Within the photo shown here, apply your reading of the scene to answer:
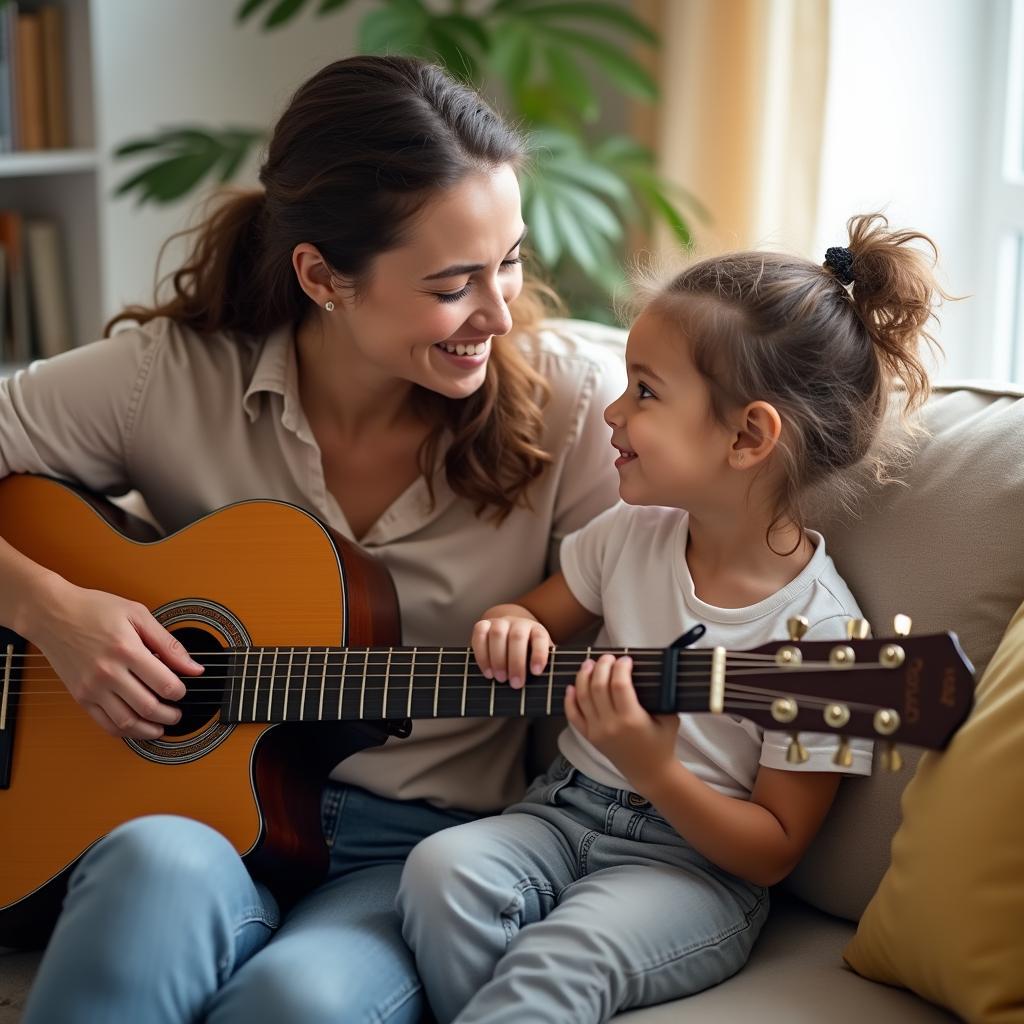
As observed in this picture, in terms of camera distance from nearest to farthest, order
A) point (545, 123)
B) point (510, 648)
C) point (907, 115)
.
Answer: point (510, 648)
point (907, 115)
point (545, 123)

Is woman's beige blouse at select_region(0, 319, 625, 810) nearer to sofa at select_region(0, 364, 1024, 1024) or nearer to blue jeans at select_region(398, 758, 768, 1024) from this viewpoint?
blue jeans at select_region(398, 758, 768, 1024)

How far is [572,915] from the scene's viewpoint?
3.92 ft

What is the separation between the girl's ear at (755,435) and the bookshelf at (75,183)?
6.65 feet

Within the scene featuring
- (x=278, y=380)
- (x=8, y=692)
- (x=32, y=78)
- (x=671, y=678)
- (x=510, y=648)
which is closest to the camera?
(x=671, y=678)

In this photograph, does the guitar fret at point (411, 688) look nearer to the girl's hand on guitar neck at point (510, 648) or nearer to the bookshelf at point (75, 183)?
the girl's hand on guitar neck at point (510, 648)

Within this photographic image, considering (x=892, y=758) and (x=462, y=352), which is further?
(x=462, y=352)

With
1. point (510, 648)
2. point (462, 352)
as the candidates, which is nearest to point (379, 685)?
point (510, 648)

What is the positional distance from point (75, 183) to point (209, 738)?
78.7 inches

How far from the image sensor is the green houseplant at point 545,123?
228 centimetres

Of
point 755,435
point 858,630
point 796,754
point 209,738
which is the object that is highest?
point 755,435

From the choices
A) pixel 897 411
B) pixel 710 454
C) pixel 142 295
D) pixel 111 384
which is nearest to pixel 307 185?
pixel 111 384

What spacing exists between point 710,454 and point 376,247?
0.43 metres

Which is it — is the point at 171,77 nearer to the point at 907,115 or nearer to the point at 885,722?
the point at 907,115

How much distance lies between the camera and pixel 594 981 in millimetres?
1137
